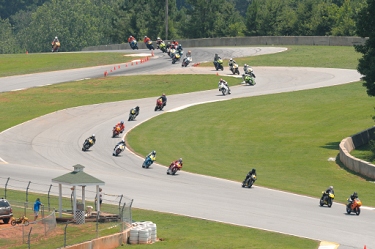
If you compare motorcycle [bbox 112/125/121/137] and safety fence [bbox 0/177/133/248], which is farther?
motorcycle [bbox 112/125/121/137]

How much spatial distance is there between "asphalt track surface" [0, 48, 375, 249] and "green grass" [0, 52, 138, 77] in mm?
23637

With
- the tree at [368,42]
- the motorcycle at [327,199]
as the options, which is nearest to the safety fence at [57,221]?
the motorcycle at [327,199]

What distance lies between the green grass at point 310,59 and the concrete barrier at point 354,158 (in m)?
35.2

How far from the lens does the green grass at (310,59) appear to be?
95.3 meters

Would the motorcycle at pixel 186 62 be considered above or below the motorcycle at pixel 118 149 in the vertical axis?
above

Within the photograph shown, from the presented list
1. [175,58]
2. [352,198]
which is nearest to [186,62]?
[175,58]

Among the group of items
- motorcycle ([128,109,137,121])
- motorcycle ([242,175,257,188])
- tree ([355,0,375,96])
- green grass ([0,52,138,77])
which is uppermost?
tree ([355,0,375,96])

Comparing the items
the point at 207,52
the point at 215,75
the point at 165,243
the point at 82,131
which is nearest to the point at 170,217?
the point at 165,243

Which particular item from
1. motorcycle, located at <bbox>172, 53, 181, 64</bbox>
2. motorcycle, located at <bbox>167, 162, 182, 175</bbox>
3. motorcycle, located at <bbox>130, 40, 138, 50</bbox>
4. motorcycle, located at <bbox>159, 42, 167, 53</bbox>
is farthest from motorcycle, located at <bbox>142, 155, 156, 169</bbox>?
motorcycle, located at <bbox>130, 40, 138, 50</bbox>

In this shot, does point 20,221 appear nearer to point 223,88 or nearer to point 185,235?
point 185,235

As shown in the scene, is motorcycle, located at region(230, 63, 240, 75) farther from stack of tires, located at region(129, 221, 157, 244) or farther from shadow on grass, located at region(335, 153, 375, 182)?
stack of tires, located at region(129, 221, 157, 244)

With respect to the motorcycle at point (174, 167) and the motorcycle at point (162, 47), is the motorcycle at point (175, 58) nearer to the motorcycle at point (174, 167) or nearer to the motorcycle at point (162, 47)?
the motorcycle at point (162, 47)

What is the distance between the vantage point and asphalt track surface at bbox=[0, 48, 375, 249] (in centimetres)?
3731

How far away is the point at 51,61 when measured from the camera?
103m
